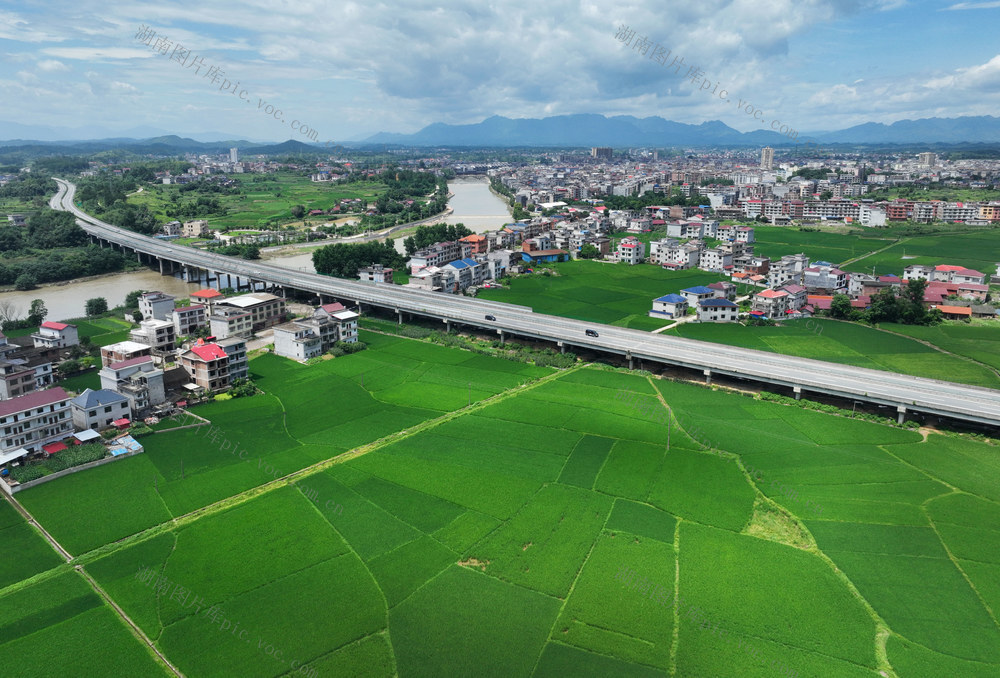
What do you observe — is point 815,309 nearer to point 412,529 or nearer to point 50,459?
point 412,529

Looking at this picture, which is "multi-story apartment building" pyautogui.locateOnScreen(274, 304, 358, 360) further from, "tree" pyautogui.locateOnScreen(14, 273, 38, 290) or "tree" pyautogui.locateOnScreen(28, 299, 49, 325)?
"tree" pyautogui.locateOnScreen(14, 273, 38, 290)

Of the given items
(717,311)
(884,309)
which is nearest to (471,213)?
(717,311)

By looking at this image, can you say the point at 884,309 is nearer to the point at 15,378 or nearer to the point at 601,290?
the point at 601,290

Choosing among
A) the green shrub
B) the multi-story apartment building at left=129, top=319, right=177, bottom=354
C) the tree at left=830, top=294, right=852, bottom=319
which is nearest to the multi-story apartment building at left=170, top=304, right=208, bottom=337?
the multi-story apartment building at left=129, top=319, right=177, bottom=354

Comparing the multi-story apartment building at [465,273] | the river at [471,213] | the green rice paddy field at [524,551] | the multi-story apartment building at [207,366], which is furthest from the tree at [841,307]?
the river at [471,213]

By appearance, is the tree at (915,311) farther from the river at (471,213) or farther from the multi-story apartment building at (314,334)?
the river at (471,213)

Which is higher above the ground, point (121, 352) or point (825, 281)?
point (825, 281)
